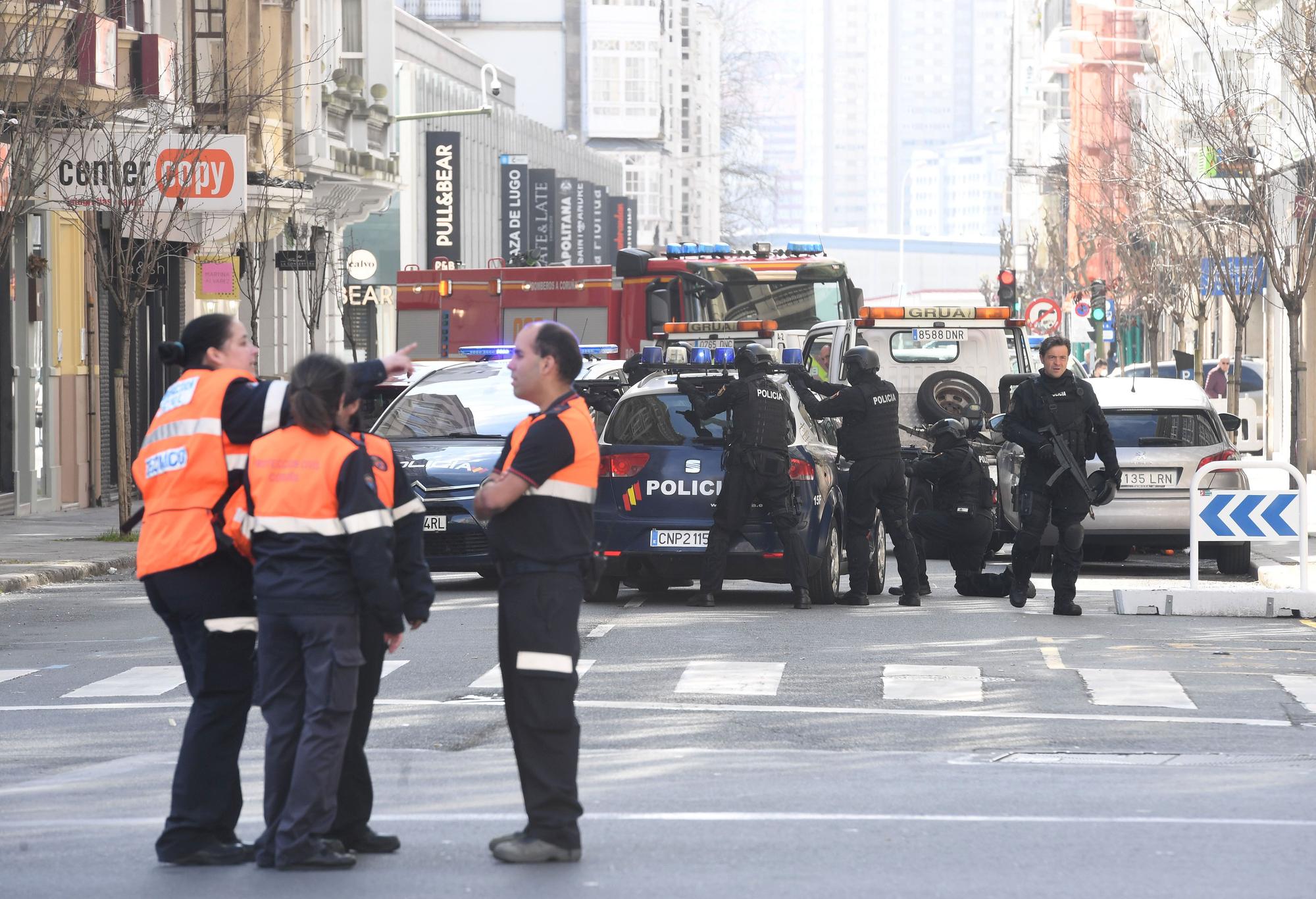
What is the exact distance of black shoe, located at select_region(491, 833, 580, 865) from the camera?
269 inches

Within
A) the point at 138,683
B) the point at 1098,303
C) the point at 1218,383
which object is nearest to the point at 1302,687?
the point at 138,683

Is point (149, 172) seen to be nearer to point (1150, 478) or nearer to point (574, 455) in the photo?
point (1150, 478)

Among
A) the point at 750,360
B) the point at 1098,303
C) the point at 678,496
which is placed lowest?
the point at 678,496

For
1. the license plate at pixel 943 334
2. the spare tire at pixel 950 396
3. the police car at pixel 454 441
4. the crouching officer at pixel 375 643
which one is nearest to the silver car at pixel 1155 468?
the spare tire at pixel 950 396

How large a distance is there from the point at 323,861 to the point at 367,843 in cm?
29

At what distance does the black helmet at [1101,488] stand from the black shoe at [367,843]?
28.7ft

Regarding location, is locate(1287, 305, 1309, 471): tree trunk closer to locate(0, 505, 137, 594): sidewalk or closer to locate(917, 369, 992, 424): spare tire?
locate(917, 369, 992, 424): spare tire

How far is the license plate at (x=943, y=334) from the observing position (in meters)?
21.2

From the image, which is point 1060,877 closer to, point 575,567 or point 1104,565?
point 575,567

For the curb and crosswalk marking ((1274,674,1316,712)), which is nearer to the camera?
crosswalk marking ((1274,674,1316,712))

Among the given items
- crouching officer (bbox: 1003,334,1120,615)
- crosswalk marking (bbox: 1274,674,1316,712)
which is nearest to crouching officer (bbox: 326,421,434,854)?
crosswalk marking (bbox: 1274,674,1316,712)

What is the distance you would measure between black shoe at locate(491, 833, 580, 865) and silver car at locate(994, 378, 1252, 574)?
39.6ft

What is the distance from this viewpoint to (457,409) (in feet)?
58.3

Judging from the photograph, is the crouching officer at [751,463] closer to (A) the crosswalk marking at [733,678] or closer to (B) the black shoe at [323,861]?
(A) the crosswalk marking at [733,678]
